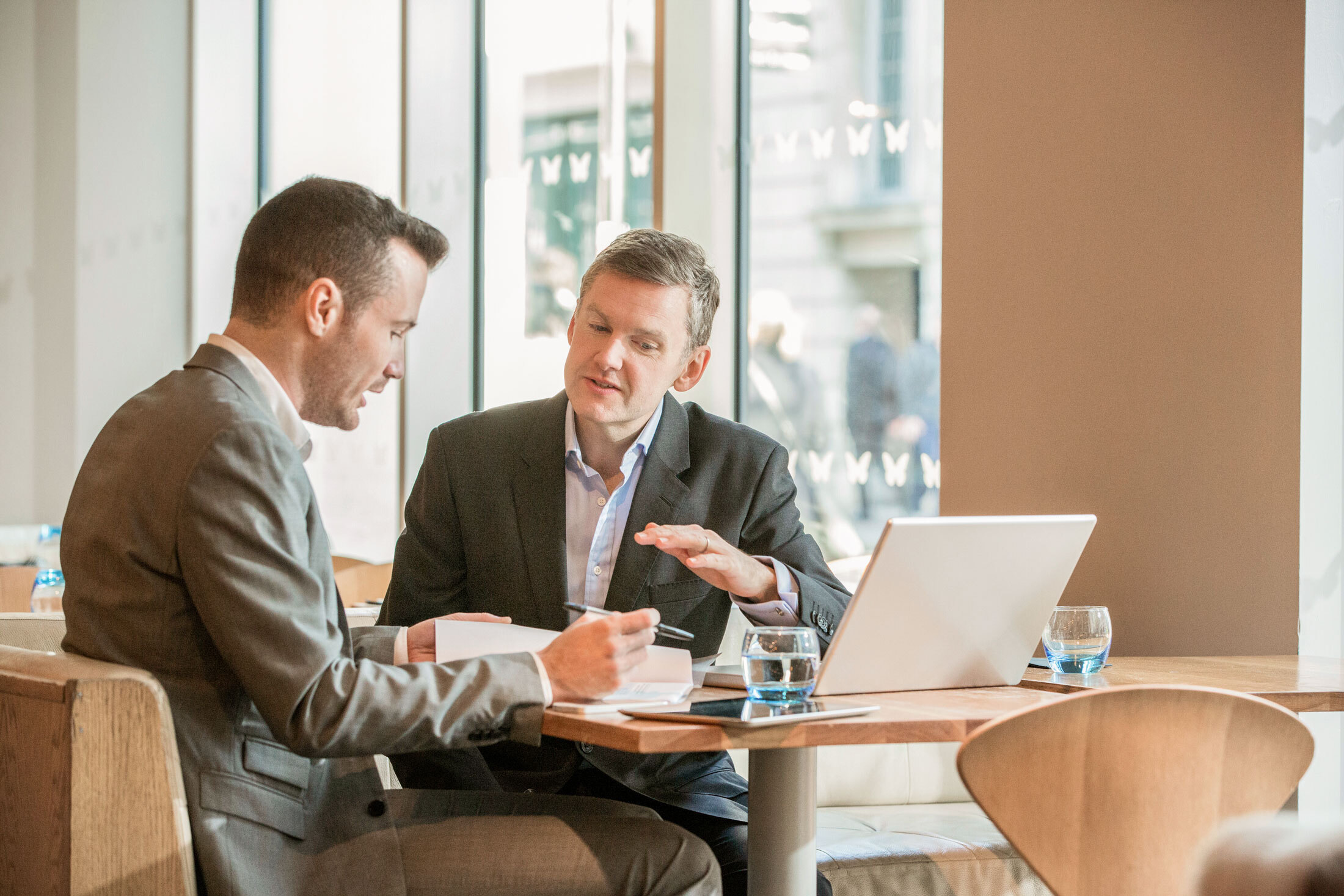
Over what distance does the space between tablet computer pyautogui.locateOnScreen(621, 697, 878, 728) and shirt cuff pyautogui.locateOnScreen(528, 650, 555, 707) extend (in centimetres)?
10

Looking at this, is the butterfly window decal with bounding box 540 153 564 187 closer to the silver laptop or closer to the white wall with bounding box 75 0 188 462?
the white wall with bounding box 75 0 188 462

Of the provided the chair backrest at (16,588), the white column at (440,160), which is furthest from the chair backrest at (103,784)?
the white column at (440,160)

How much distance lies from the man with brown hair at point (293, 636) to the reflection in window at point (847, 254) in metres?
3.12

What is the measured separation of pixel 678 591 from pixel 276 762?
0.78m

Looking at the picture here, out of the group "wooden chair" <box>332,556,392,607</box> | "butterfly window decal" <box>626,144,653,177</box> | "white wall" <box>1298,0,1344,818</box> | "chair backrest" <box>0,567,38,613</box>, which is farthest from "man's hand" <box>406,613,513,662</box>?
"butterfly window decal" <box>626,144,653,177</box>

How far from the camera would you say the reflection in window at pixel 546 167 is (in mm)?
5262

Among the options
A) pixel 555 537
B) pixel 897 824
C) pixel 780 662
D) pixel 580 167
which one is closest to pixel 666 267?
pixel 555 537

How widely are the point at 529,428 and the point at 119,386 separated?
16.3 feet

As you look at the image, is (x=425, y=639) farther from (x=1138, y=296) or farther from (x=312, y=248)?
(x=1138, y=296)

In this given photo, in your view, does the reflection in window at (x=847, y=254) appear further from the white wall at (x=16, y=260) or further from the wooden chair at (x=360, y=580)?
the white wall at (x=16, y=260)

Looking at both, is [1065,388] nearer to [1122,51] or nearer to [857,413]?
[1122,51]

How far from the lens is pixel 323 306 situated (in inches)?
61.8

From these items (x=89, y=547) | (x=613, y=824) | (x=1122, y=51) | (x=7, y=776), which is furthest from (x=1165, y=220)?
(x=7, y=776)

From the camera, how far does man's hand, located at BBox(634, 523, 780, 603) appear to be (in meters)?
1.69
